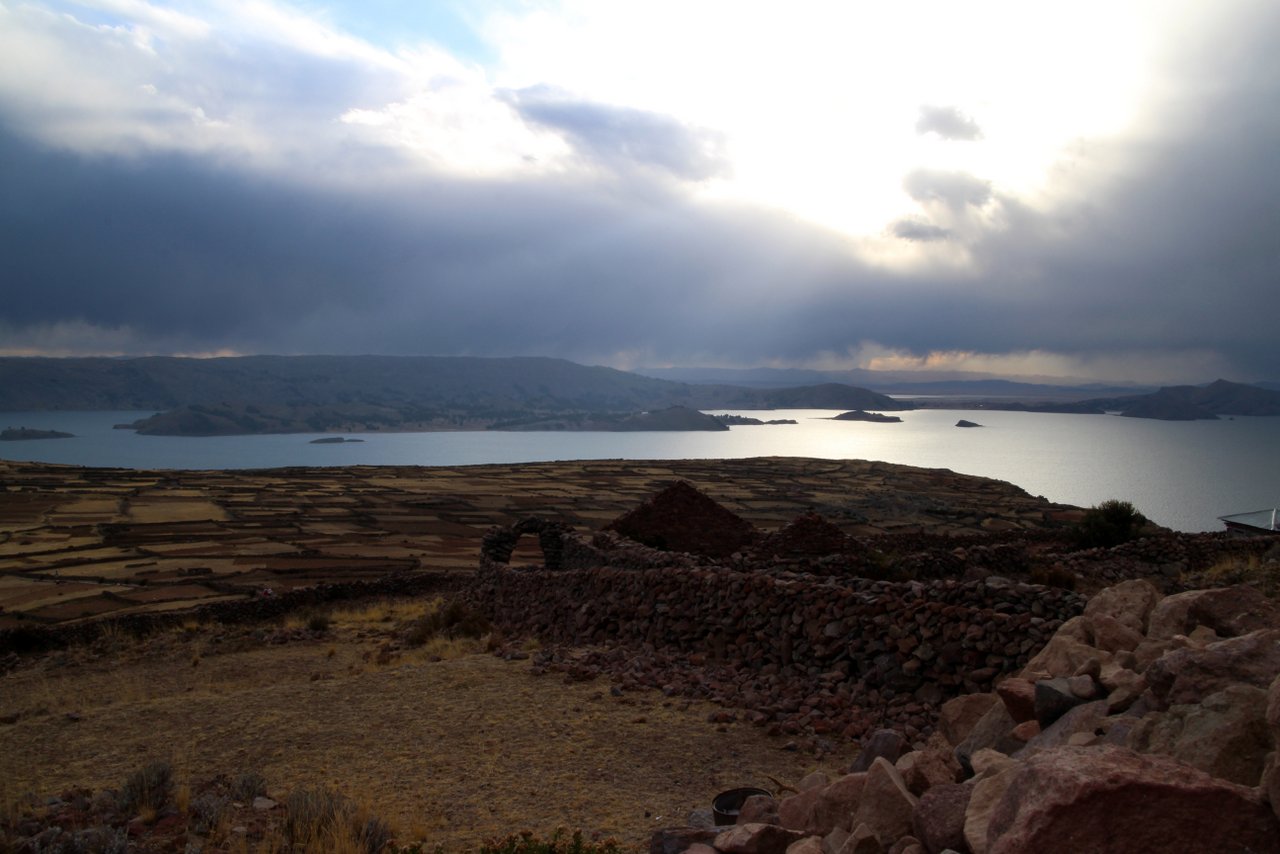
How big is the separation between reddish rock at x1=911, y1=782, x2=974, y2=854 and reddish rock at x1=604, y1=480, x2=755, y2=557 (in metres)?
16.9

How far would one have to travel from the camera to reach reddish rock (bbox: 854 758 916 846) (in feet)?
15.8

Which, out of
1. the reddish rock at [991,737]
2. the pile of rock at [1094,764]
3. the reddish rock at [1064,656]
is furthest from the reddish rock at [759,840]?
the reddish rock at [1064,656]

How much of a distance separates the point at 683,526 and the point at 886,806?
17136 mm

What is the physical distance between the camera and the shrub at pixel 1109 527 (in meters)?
27.3

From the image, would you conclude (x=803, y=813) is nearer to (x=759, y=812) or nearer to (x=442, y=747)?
(x=759, y=812)

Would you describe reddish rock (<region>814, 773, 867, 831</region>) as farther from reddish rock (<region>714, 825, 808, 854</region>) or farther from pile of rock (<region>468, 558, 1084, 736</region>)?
pile of rock (<region>468, 558, 1084, 736</region>)

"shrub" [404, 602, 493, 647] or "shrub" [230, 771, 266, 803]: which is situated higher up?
"shrub" [230, 771, 266, 803]

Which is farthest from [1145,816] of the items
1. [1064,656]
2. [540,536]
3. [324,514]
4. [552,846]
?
[324,514]

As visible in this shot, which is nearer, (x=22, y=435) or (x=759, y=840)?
(x=759, y=840)

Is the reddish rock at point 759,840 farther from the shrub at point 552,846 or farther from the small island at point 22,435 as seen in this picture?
the small island at point 22,435

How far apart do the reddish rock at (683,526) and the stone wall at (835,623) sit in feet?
18.6

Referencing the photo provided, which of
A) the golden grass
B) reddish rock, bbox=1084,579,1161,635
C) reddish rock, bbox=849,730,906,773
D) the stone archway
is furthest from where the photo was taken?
the stone archway

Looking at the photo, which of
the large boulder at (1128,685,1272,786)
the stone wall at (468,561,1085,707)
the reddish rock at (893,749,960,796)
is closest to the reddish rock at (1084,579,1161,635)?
the stone wall at (468,561,1085,707)

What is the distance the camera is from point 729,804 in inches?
273
